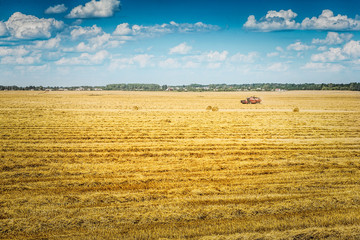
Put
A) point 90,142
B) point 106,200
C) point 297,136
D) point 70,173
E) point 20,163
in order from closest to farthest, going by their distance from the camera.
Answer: point 106,200 → point 70,173 → point 20,163 → point 90,142 → point 297,136

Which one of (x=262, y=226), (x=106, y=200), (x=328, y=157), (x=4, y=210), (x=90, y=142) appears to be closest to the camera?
(x=262, y=226)

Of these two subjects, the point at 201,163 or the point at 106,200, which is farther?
the point at 201,163

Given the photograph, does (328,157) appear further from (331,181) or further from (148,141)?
(148,141)

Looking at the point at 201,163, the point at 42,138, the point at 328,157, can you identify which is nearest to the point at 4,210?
the point at 201,163

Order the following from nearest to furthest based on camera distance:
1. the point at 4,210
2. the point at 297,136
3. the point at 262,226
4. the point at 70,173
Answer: the point at 262,226, the point at 4,210, the point at 70,173, the point at 297,136

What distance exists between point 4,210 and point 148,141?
922 centimetres

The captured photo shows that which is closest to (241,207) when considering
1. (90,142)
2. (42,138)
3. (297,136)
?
(90,142)

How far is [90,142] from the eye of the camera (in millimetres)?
15547

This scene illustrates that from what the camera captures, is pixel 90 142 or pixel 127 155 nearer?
pixel 127 155

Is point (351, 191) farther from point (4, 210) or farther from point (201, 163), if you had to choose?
point (4, 210)

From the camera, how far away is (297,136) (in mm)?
17766

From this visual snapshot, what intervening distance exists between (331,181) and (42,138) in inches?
563

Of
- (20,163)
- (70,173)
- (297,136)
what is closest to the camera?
(70,173)

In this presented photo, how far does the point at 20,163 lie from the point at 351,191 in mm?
11237
